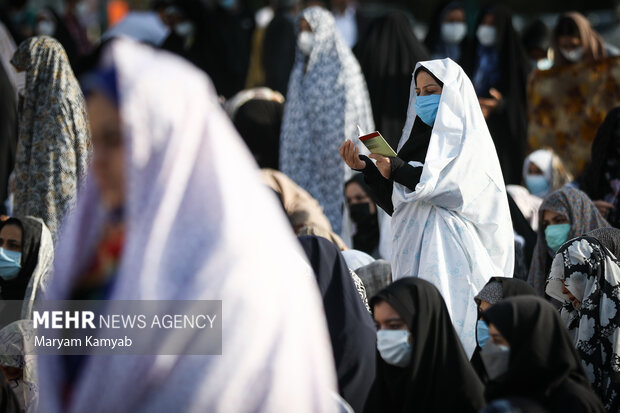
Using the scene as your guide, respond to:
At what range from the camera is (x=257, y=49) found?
33.9 feet

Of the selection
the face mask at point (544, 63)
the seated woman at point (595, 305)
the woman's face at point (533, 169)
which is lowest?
the seated woman at point (595, 305)

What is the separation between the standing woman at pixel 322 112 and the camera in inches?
311

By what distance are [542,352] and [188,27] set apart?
740 cm

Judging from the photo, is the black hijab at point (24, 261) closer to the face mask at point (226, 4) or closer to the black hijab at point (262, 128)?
the black hijab at point (262, 128)

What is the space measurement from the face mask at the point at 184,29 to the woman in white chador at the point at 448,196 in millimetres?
5454

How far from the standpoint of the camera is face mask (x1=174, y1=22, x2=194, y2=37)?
10.0m

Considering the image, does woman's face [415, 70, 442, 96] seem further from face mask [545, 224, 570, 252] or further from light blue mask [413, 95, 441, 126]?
face mask [545, 224, 570, 252]

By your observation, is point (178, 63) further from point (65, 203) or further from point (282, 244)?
point (65, 203)

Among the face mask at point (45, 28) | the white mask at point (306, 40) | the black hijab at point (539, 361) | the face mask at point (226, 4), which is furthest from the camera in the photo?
the face mask at point (226, 4)

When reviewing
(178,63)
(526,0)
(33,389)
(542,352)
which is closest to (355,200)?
(33,389)

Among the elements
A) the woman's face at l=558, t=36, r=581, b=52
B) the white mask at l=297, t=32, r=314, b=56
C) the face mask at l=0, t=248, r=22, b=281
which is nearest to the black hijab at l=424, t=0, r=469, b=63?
the woman's face at l=558, t=36, r=581, b=52

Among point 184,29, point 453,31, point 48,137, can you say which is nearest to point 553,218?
point 48,137

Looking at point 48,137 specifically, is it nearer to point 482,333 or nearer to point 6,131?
point 6,131

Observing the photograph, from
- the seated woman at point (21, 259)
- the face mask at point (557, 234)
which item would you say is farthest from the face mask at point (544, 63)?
the seated woman at point (21, 259)
